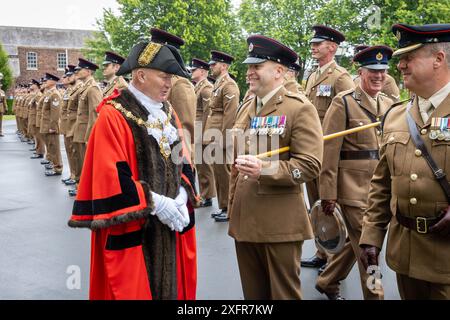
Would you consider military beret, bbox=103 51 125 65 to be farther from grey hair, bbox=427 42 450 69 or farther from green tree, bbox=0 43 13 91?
green tree, bbox=0 43 13 91

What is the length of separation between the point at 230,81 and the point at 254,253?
193 inches

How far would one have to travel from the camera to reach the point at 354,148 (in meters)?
Result: 4.35

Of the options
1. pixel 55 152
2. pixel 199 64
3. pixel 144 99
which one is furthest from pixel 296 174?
pixel 55 152

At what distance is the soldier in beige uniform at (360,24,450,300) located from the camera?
8.36ft

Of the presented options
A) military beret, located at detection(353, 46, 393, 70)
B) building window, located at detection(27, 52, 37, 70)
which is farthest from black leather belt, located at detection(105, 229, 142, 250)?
building window, located at detection(27, 52, 37, 70)

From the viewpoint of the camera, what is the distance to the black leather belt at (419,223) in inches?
101

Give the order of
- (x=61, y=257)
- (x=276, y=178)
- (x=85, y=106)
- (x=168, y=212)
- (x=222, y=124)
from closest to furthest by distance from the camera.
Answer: (x=168, y=212) < (x=276, y=178) < (x=61, y=257) < (x=222, y=124) < (x=85, y=106)

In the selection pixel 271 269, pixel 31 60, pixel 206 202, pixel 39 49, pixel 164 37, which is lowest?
pixel 206 202

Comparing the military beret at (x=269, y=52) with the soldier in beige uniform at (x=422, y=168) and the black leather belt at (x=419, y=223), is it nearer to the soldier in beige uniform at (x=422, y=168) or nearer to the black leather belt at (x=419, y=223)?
the soldier in beige uniform at (x=422, y=168)

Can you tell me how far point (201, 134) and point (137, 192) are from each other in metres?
5.94

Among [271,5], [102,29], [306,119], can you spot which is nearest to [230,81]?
[306,119]

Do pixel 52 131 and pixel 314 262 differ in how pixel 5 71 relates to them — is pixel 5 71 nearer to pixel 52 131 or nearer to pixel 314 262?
pixel 52 131

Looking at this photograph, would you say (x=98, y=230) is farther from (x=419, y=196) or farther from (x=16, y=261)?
(x=16, y=261)

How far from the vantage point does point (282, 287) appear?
3354 millimetres
